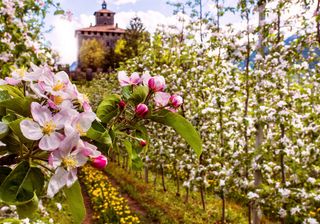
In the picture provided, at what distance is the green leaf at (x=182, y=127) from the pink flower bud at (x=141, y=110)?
22 mm

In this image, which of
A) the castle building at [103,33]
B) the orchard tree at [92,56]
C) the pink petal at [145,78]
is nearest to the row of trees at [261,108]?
the pink petal at [145,78]

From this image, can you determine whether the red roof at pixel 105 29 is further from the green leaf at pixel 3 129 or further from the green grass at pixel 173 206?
the green leaf at pixel 3 129

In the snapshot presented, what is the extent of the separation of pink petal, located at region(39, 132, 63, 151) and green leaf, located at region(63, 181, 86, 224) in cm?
11

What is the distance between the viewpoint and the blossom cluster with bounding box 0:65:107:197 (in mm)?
743

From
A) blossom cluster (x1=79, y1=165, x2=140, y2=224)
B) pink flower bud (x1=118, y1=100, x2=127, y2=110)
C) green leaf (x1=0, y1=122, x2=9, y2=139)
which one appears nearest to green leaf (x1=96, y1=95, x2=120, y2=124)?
pink flower bud (x1=118, y1=100, x2=127, y2=110)

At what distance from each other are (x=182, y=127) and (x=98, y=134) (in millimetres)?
204

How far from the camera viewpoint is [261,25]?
5.11m

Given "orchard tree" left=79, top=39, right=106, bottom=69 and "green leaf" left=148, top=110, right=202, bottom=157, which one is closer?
"green leaf" left=148, top=110, right=202, bottom=157

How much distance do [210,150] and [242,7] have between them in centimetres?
283

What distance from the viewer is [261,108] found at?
16.5 feet

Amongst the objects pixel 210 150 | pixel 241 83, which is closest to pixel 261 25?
pixel 241 83

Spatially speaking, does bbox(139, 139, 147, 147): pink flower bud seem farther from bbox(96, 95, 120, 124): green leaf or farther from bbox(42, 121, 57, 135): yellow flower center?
bbox(42, 121, 57, 135): yellow flower center

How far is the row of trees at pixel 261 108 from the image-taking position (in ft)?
14.9

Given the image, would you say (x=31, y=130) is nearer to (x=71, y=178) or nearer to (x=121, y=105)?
(x=71, y=178)
